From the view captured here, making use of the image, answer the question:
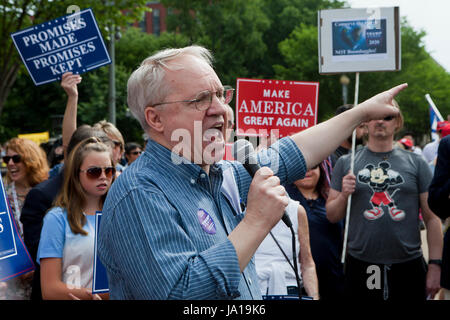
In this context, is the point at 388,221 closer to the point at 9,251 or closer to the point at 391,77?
the point at 9,251

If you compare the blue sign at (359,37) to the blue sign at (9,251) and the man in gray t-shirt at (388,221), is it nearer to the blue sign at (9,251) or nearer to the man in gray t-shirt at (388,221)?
the man in gray t-shirt at (388,221)

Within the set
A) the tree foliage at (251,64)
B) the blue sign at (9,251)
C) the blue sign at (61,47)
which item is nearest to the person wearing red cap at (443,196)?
the blue sign at (9,251)

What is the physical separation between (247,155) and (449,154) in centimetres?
203

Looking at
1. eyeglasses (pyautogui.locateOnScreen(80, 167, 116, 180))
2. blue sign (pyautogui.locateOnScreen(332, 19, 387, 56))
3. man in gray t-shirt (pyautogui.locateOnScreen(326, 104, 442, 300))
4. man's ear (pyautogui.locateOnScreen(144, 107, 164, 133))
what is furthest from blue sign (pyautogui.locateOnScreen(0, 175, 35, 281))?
blue sign (pyautogui.locateOnScreen(332, 19, 387, 56))

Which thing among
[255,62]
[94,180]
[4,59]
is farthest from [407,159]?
[255,62]

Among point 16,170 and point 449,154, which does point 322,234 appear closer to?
point 449,154

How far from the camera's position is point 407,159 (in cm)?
423

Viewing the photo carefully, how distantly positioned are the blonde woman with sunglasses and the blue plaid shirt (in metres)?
1.33

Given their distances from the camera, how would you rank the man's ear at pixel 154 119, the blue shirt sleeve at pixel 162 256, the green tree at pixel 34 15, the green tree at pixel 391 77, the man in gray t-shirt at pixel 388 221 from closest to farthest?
1. the blue shirt sleeve at pixel 162 256
2. the man's ear at pixel 154 119
3. the man in gray t-shirt at pixel 388 221
4. the green tree at pixel 34 15
5. the green tree at pixel 391 77

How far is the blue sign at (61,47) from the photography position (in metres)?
5.33

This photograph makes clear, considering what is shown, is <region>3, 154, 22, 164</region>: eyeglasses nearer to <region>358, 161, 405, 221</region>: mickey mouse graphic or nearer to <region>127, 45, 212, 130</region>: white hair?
<region>358, 161, 405, 221</region>: mickey mouse graphic

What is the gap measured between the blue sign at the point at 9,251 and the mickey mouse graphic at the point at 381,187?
2582mm

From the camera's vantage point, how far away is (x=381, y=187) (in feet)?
13.8

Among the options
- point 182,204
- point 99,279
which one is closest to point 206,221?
point 182,204
